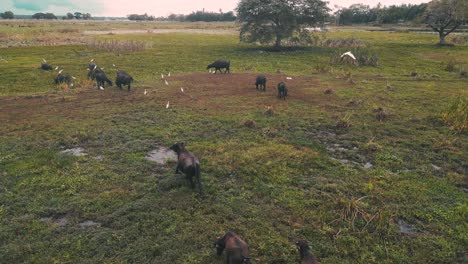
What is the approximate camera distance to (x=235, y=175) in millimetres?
10133

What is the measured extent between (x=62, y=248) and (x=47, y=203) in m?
2.05

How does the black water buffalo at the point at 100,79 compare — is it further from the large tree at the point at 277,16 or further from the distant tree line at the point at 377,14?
the distant tree line at the point at 377,14

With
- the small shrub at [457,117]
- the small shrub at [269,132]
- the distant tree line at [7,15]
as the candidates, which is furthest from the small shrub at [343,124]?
the distant tree line at [7,15]

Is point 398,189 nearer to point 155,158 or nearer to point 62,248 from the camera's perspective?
point 155,158

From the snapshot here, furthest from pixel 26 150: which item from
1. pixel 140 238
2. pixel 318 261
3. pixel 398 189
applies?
pixel 398 189

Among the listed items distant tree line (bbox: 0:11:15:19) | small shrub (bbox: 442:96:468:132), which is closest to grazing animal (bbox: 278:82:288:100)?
small shrub (bbox: 442:96:468:132)

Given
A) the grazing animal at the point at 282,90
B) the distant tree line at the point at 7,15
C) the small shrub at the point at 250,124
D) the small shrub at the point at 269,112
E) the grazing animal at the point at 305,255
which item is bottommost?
the grazing animal at the point at 305,255

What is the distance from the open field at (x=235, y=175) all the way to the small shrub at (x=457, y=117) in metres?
0.34

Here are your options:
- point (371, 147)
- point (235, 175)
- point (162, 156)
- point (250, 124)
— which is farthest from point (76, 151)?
point (371, 147)

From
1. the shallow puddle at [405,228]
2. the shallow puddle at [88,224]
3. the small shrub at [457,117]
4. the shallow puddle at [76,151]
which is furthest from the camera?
the small shrub at [457,117]

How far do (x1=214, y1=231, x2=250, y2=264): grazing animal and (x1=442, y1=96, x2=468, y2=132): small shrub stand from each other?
11613 mm

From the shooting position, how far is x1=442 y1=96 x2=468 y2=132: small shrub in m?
13.5

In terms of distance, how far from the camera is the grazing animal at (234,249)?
20.2ft

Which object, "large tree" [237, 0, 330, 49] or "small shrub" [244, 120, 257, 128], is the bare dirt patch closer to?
"small shrub" [244, 120, 257, 128]
